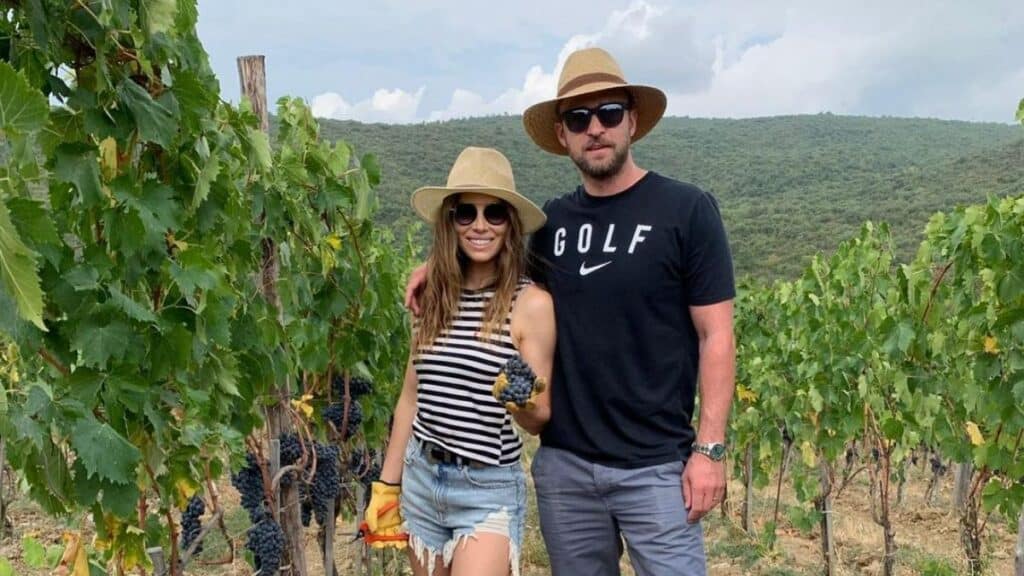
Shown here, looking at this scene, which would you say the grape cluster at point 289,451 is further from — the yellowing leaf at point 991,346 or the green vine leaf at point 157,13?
the yellowing leaf at point 991,346

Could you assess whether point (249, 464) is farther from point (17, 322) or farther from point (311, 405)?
point (17, 322)

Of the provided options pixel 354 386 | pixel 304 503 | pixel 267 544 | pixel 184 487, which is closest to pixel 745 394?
pixel 354 386

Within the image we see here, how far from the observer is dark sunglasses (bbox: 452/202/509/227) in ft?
7.82

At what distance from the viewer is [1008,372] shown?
361cm

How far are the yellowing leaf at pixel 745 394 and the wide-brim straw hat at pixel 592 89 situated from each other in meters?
5.32

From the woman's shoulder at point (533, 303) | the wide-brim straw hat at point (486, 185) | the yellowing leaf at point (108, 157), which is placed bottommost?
the woman's shoulder at point (533, 303)

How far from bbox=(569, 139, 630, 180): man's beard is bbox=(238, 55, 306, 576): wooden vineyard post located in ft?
4.03

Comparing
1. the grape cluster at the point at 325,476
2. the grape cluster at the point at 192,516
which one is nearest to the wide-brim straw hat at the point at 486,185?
the grape cluster at the point at 325,476

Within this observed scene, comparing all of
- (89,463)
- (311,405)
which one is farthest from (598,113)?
(311,405)

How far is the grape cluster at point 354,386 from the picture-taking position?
3900 millimetres

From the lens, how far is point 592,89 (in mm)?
2314

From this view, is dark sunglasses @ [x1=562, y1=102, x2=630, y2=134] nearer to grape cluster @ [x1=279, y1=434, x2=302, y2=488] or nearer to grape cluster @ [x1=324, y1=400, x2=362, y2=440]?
grape cluster @ [x1=279, y1=434, x2=302, y2=488]

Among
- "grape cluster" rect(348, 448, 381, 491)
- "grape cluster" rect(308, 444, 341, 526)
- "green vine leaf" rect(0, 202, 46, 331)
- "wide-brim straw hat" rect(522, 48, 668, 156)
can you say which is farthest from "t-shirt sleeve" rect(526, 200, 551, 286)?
"grape cluster" rect(348, 448, 381, 491)

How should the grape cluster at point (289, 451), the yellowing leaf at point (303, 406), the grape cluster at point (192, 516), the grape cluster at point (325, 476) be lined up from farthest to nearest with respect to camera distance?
1. the yellowing leaf at point (303, 406)
2. the grape cluster at point (325, 476)
3. the grape cluster at point (289, 451)
4. the grape cluster at point (192, 516)
